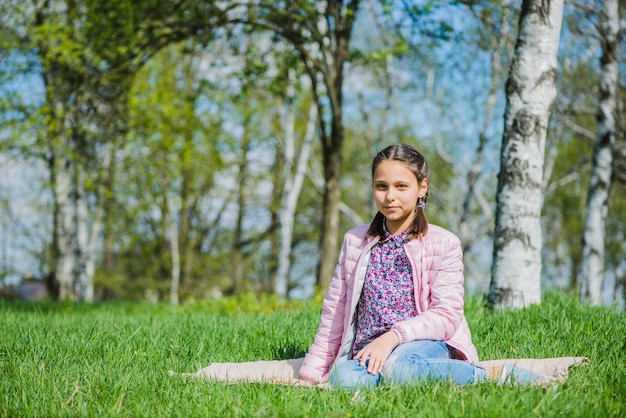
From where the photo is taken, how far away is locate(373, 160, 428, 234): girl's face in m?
3.34

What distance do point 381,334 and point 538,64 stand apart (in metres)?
3.44

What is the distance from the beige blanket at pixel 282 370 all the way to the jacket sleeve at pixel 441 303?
425 millimetres

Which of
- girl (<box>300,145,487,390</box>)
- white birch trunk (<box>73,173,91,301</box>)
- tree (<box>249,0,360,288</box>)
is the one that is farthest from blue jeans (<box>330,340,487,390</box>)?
white birch trunk (<box>73,173,91,301</box>)

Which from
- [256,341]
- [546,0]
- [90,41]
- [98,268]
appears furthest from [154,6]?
[98,268]

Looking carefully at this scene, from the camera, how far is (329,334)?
3492 mm

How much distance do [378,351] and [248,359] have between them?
1.16 meters

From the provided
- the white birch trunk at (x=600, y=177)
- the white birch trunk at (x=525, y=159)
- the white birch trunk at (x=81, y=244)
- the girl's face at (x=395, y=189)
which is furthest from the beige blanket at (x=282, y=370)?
the white birch trunk at (x=81, y=244)

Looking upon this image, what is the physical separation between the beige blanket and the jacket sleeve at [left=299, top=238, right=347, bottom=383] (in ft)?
0.38

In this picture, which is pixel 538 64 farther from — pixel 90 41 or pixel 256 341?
pixel 90 41

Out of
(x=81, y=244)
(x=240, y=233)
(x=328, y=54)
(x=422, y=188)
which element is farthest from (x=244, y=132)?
(x=422, y=188)

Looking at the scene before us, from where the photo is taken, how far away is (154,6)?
8.99 metres

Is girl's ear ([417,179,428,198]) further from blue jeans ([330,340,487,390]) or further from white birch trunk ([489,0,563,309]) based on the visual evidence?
white birch trunk ([489,0,563,309])

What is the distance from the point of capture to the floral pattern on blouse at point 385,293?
3426 millimetres

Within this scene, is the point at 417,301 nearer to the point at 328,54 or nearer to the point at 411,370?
the point at 411,370
